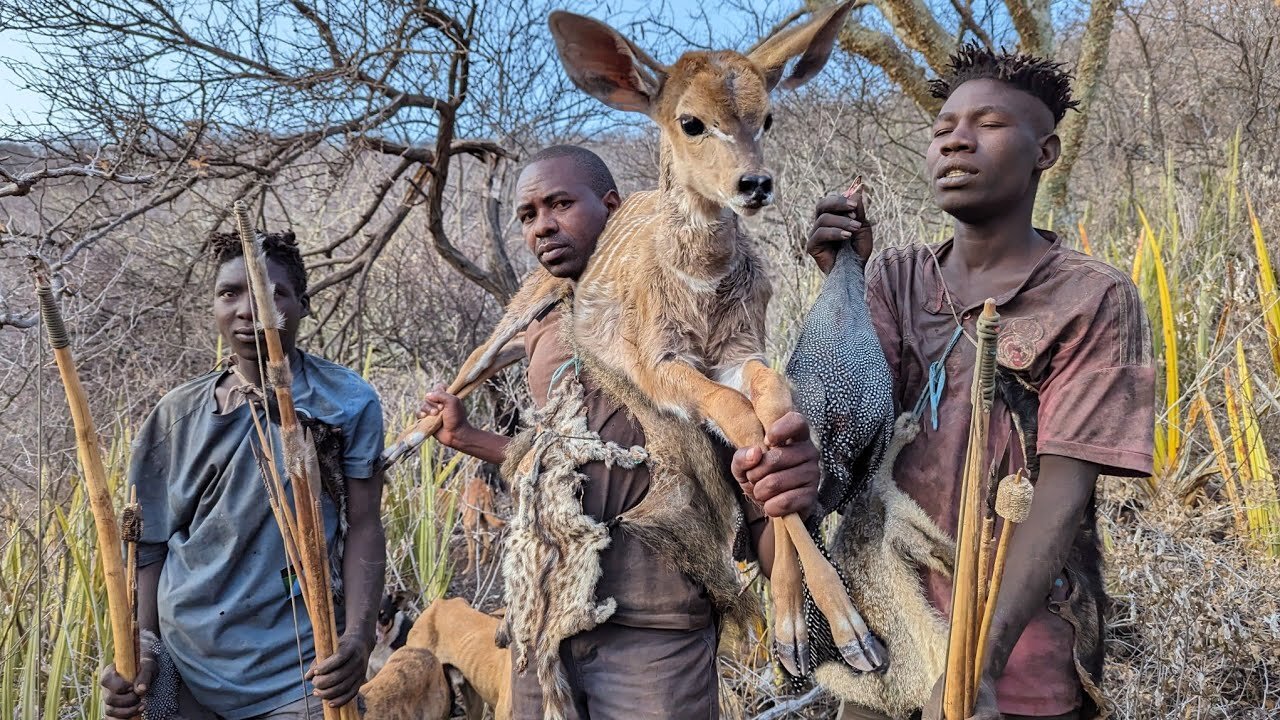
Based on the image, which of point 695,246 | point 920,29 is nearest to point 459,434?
point 695,246

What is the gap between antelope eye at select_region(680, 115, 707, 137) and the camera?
7.73 ft

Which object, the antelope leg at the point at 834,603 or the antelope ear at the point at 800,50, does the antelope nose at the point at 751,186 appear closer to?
the antelope ear at the point at 800,50

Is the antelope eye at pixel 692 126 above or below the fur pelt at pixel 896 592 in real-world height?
above

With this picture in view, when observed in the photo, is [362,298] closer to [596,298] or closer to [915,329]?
[596,298]

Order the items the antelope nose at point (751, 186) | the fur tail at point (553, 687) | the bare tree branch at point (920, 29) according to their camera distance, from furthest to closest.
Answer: the bare tree branch at point (920, 29) → the fur tail at point (553, 687) → the antelope nose at point (751, 186)

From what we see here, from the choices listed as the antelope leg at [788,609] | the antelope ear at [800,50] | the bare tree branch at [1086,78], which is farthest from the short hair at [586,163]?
the bare tree branch at [1086,78]

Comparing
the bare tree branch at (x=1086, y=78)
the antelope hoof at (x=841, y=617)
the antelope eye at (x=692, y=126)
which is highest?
the bare tree branch at (x=1086, y=78)

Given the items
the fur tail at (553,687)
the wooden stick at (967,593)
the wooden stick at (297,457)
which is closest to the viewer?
the wooden stick at (967,593)

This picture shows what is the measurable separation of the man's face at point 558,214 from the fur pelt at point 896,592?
1.02 meters

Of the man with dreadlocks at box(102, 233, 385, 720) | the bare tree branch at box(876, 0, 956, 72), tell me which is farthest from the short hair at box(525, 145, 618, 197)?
the bare tree branch at box(876, 0, 956, 72)

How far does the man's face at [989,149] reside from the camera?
6.93ft

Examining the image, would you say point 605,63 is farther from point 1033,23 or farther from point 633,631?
point 1033,23

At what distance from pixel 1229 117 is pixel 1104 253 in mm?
3095

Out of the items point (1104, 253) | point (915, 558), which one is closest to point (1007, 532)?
point (915, 558)
